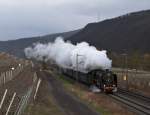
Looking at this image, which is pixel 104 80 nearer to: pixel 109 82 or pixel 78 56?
pixel 109 82

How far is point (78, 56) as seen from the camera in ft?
286

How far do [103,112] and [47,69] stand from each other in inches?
4665

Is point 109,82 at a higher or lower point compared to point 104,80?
lower

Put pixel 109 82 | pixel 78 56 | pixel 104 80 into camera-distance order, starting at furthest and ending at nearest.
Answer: pixel 78 56 → pixel 109 82 → pixel 104 80

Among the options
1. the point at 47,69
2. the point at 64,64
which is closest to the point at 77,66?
the point at 64,64

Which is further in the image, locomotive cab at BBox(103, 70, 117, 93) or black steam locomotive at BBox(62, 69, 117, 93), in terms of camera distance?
black steam locomotive at BBox(62, 69, 117, 93)

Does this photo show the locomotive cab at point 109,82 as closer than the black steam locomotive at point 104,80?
Yes

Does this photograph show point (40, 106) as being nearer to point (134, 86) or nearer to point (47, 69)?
point (134, 86)

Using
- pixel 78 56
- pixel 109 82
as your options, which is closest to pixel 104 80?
pixel 109 82

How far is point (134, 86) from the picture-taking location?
8556 centimetres

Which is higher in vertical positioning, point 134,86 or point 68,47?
point 68,47

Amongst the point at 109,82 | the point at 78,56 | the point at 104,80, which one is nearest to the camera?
the point at 104,80

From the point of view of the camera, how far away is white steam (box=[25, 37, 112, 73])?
71238mm

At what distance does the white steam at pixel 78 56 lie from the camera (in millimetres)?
71238
